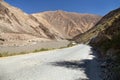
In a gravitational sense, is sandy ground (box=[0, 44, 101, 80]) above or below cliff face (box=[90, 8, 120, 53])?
below

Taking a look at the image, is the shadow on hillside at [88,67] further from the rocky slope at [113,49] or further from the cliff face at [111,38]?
the cliff face at [111,38]

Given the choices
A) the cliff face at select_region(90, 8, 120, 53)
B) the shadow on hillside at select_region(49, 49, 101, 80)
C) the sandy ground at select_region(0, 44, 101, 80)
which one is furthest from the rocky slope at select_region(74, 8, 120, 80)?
the sandy ground at select_region(0, 44, 101, 80)

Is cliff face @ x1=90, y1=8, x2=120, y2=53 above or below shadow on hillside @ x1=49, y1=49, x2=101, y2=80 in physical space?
above

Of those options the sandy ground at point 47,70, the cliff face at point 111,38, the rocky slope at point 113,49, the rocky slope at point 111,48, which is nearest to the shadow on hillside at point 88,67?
the sandy ground at point 47,70

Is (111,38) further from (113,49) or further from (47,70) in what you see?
(47,70)

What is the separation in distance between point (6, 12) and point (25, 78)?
12465 cm

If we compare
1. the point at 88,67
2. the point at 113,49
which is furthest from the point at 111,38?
the point at 88,67

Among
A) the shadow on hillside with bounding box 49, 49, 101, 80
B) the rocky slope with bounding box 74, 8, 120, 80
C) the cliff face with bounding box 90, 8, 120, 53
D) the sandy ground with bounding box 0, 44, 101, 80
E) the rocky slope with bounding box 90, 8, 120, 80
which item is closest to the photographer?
the sandy ground with bounding box 0, 44, 101, 80

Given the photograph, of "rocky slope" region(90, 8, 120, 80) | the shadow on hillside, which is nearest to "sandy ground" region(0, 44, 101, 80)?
the shadow on hillside

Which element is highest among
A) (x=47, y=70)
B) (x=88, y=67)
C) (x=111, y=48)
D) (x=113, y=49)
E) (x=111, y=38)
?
(x=111, y=38)

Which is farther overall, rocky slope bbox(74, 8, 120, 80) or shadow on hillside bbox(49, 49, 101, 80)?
rocky slope bbox(74, 8, 120, 80)

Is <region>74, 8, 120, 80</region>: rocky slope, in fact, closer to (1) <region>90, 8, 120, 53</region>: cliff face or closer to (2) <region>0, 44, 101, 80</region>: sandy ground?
(1) <region>90, 8, 120, 53</region>: cliff face

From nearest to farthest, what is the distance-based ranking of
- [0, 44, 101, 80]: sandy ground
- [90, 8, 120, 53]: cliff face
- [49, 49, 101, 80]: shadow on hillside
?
[0, 44, 101, 80]: sandy ground, [49, 49, 101, 80]: shadow on hillside, [90, 8, 120, 53]: cliff face

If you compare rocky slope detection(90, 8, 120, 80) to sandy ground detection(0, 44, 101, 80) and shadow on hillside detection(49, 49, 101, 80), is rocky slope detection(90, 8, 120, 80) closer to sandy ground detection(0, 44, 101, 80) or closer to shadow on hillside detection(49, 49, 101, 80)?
shadow on hillside detection(49, 49, 101, 80)
